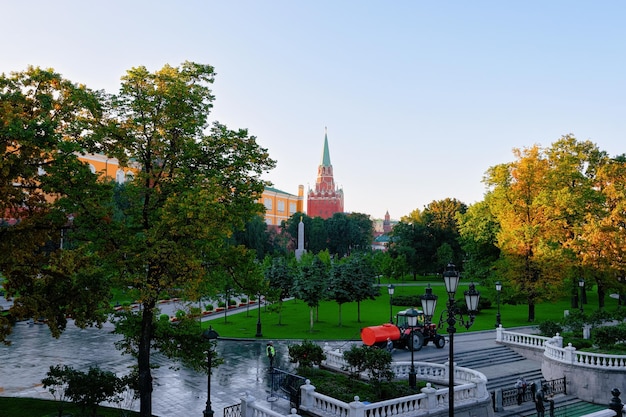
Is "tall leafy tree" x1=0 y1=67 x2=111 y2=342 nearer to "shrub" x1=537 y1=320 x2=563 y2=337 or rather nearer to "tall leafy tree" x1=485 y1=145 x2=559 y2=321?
"shrub" x1=537 y1=320 x2=563 y2=337

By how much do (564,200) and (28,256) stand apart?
35.1m

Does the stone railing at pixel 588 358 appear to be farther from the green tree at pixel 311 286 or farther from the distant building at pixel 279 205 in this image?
the distant building at pixel 279 205

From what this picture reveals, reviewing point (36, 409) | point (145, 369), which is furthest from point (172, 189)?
point (36, 409)

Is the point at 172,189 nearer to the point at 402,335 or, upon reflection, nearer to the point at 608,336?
the point at 402,335

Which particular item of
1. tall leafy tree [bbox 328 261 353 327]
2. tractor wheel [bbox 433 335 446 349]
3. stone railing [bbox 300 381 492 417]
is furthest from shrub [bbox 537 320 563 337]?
stone railing [bbox 300 381 492 417]

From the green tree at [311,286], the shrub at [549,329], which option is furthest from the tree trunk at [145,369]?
the shrub at [549,329]

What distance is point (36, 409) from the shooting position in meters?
16.5

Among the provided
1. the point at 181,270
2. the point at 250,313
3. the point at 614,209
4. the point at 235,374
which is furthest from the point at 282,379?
the point at 614,209

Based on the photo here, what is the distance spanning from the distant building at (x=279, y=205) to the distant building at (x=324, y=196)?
1837 centimetres

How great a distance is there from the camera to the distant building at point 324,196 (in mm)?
167250

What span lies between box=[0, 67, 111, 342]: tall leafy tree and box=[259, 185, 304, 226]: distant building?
4455 inches

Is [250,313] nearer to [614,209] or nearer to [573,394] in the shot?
[573,394]

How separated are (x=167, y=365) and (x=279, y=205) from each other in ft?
373

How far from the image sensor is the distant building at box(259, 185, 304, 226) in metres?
131
